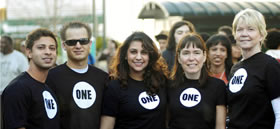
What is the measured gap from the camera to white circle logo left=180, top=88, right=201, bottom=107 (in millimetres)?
4113

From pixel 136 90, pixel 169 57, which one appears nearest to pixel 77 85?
pixel 136 90

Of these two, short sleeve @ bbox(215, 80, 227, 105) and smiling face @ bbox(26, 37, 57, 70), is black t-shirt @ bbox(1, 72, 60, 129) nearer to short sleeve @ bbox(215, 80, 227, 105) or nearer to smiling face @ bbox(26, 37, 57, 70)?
smiling face @ bbox(26, 37, 57, 70)

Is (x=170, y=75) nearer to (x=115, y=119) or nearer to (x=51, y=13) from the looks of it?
(x=115, y=119)

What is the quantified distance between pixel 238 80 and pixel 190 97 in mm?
511

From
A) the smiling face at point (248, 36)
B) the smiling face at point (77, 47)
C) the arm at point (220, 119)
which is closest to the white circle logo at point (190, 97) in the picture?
the arm at point (220, 119)

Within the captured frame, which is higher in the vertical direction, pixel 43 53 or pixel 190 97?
pixel 43 53

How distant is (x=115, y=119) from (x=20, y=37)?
38.6ft

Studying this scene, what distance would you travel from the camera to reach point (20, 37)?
598 inches

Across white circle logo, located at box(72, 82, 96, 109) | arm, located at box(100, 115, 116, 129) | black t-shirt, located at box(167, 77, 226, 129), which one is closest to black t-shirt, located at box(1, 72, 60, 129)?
white circle logo, located at box(72, 82, 96, 109)

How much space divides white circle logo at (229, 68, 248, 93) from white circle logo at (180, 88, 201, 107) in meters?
0.34

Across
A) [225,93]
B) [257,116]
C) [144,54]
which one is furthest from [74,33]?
[257,116]

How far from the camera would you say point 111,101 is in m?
4.17

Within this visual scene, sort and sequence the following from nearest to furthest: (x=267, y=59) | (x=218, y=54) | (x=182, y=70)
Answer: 1. (x=267, y=59)
2. (x=182, y=70)
3. (x=218, y=54)

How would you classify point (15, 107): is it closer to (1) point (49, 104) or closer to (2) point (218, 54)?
(1) point (49, 104)
